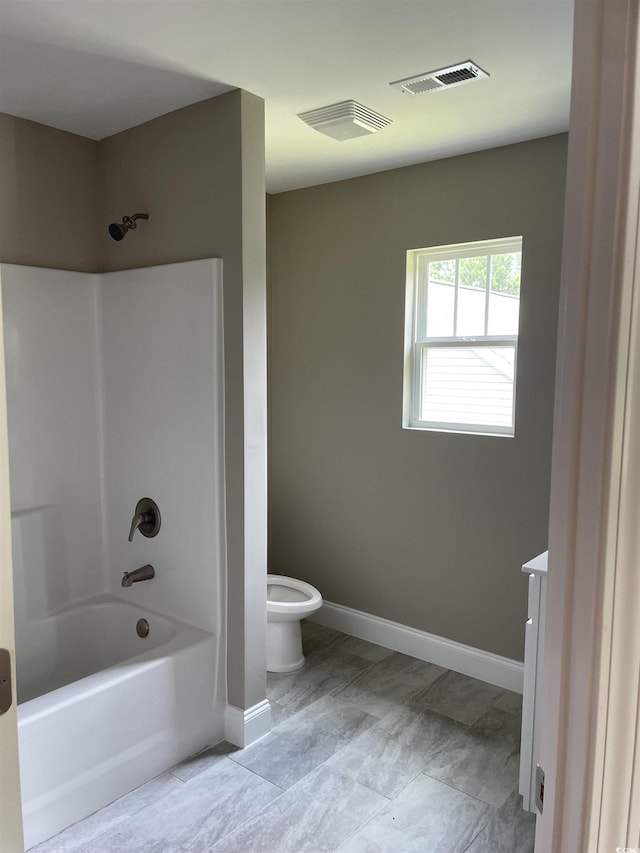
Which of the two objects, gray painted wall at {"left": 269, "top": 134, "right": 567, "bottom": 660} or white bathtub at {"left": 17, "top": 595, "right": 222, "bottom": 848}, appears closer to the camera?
white bathtub at {"left": 17, "top": 595, "right": 222, "bottom": 848}

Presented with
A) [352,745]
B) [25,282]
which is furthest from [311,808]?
[25,282]

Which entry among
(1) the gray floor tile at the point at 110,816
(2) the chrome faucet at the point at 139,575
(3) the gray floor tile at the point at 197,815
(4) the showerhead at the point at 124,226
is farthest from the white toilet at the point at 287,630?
(4) the showerhead at the point at 124,226

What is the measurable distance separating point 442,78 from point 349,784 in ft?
8.39

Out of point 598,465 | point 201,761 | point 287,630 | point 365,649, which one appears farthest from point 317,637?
point 598,465

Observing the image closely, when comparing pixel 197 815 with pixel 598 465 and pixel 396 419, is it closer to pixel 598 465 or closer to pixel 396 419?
pixel 396 419

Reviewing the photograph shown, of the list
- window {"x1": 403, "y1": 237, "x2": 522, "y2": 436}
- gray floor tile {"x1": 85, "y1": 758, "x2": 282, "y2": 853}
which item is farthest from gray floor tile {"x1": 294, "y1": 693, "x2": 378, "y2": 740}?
window {"x1": 403, "y1": 237, "x2": 522, "y2": 436}

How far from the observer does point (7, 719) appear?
37.1 inches

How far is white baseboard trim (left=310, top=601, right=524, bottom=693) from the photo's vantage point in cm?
310

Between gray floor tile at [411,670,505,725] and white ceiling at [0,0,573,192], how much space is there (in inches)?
99.5

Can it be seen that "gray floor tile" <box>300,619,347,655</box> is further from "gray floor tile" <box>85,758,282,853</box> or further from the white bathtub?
"gray floor tile" <box>85,758,282,853</box>

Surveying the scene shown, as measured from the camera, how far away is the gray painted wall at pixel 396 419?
2914 mm

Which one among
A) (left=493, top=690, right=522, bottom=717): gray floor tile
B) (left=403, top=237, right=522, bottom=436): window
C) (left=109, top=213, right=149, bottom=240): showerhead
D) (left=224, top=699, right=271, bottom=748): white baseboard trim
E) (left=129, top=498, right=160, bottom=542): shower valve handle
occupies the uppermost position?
(left=109, top=213, right=149, bottom=240): showerhead

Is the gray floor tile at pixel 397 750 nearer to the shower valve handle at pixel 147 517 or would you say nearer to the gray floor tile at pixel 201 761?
the gray floor tile at pixel 201 761

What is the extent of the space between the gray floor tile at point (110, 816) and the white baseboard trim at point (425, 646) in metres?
1.44
